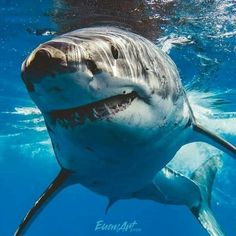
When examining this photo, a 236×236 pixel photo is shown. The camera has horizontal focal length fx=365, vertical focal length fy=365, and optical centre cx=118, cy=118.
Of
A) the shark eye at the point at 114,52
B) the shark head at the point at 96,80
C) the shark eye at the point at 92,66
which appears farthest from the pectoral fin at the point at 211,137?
the shark eye at the point at 92,66

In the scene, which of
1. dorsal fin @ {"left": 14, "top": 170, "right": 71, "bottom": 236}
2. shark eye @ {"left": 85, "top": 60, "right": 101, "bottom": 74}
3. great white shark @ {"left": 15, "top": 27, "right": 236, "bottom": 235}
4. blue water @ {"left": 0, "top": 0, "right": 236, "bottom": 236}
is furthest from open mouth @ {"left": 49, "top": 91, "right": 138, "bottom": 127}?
blue water @ {"left": 0, "top": 0, "right": 236, "bottom": 236}

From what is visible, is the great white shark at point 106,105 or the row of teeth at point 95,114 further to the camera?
the row of teeth at point 95,114

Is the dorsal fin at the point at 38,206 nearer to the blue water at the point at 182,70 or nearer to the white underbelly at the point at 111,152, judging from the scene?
the white underbelly at the point at 111,152

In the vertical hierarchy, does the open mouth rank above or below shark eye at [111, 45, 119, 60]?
below

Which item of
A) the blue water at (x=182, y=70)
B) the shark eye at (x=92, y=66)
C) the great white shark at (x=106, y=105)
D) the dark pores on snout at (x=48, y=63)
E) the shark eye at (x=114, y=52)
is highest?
the dark pores on snout at (x=48, y=63)

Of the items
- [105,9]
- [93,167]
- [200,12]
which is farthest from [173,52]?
[93,167]

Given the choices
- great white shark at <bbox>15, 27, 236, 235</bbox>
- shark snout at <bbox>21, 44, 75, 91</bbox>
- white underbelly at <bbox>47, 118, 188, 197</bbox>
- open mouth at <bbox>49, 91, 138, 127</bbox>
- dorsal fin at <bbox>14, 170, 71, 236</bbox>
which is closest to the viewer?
shark snout at <bbox>21, 44, 75, 91</bbox>

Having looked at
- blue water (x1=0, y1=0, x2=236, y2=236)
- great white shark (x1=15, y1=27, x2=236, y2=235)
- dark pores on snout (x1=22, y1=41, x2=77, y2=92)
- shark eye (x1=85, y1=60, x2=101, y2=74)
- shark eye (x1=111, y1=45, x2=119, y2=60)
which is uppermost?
dark pores on snout (x1=22, y1=41, x2=77, y2=92)

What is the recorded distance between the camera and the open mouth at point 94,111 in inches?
114

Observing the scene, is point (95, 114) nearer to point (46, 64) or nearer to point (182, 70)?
point (46, 64)

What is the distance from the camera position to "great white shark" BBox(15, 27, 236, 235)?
2.58m

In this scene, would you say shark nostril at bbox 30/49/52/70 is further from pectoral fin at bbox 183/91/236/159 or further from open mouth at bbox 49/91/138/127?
pectoral fin at bbox 183/91/236/159

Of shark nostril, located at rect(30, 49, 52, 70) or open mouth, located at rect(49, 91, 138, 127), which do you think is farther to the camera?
open mouth, located at rect(49, 91, 138, 127)

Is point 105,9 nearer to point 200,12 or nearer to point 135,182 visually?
point 200,12
